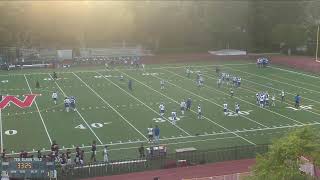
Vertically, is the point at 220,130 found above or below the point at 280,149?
below

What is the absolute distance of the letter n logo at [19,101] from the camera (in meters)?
26.6

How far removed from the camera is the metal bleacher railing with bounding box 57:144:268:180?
52.5 feet

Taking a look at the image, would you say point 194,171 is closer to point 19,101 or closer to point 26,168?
point 26,168

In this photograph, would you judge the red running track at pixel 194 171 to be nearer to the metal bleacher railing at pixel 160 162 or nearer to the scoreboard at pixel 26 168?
the metal bleacher railing at pixel 160 162

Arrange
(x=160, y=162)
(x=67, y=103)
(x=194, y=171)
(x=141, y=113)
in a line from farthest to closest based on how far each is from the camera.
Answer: (x=67, y=103), (x=141, y=113), (x=160, y=162), (x=194, y=171)

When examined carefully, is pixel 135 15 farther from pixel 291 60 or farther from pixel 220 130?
pixel 220 130

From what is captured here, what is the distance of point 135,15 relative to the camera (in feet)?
161

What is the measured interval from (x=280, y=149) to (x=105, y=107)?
52.6 ft

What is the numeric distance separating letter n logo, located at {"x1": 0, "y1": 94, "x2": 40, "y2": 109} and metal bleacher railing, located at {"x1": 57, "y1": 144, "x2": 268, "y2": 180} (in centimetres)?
1128

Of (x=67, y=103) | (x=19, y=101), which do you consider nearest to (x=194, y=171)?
(x=67, y=103)

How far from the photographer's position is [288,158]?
35.3 feet

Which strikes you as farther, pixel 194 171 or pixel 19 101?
pixel 19 101

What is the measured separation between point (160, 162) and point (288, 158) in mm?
7001

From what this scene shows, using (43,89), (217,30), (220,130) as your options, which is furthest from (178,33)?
(220,130)
